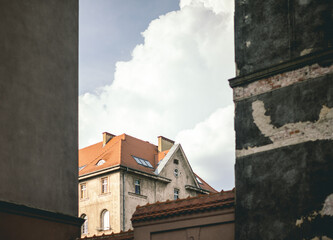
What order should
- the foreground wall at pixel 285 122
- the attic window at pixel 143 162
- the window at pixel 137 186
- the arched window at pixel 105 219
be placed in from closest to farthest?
the foreground wall at pixel 285 122
the arched window at pixel 105 219
the window at pixel 137 186
the attic window at pixel 143 162

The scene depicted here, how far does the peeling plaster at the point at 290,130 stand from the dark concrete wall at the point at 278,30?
4.03ft

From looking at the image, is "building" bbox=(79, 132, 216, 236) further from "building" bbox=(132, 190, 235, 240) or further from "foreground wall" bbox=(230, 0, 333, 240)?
"foreground wall" bbox=(230, 0, 333, 240)

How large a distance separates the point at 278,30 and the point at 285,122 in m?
2.34

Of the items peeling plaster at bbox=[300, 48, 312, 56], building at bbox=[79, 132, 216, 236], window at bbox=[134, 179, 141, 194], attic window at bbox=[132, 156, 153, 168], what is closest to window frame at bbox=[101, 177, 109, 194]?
building at bbox=[79, 132, 216, 236]

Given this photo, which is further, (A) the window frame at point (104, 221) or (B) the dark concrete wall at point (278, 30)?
(A) the window frame at point (104, 221)

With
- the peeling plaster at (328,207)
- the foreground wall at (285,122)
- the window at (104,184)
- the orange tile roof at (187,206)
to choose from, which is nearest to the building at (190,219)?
the orange tile roof at (187,206)

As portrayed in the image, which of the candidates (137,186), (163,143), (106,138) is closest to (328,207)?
(137,186)

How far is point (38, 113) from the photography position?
16.0 metres

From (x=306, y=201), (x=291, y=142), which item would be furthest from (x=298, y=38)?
(x=306, y=201)

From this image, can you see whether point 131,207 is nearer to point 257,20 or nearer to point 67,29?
point 67,29

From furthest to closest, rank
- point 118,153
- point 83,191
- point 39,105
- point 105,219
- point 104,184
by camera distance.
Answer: point 83,191 → point 118,153 → point 104,184 → point 105,219 → point 39,105

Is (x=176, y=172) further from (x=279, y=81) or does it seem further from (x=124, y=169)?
(x=279, y=81)

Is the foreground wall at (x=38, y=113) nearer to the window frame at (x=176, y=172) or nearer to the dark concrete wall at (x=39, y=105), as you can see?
the dark concrete wall at (x=39, y=105)

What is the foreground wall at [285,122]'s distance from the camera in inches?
400
